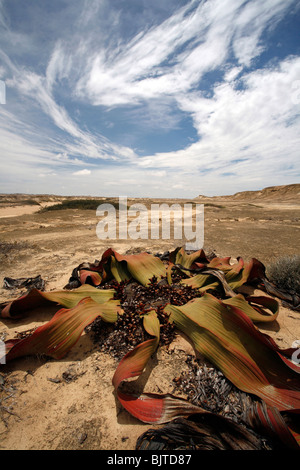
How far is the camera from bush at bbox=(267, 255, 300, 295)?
297 cm

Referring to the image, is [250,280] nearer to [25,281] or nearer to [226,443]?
[226,443]

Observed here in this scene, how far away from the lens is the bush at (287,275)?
2.97 m

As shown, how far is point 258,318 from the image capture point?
6.70 ft

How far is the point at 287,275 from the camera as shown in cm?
308

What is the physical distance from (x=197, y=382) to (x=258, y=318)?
39.6 inches

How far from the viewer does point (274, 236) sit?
6.86 m

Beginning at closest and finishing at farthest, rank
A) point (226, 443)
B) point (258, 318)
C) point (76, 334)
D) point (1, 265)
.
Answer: point (226, 443), point (76, 334), point (258, 318), point (1, 265)

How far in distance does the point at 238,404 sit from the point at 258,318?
954 millimetres
